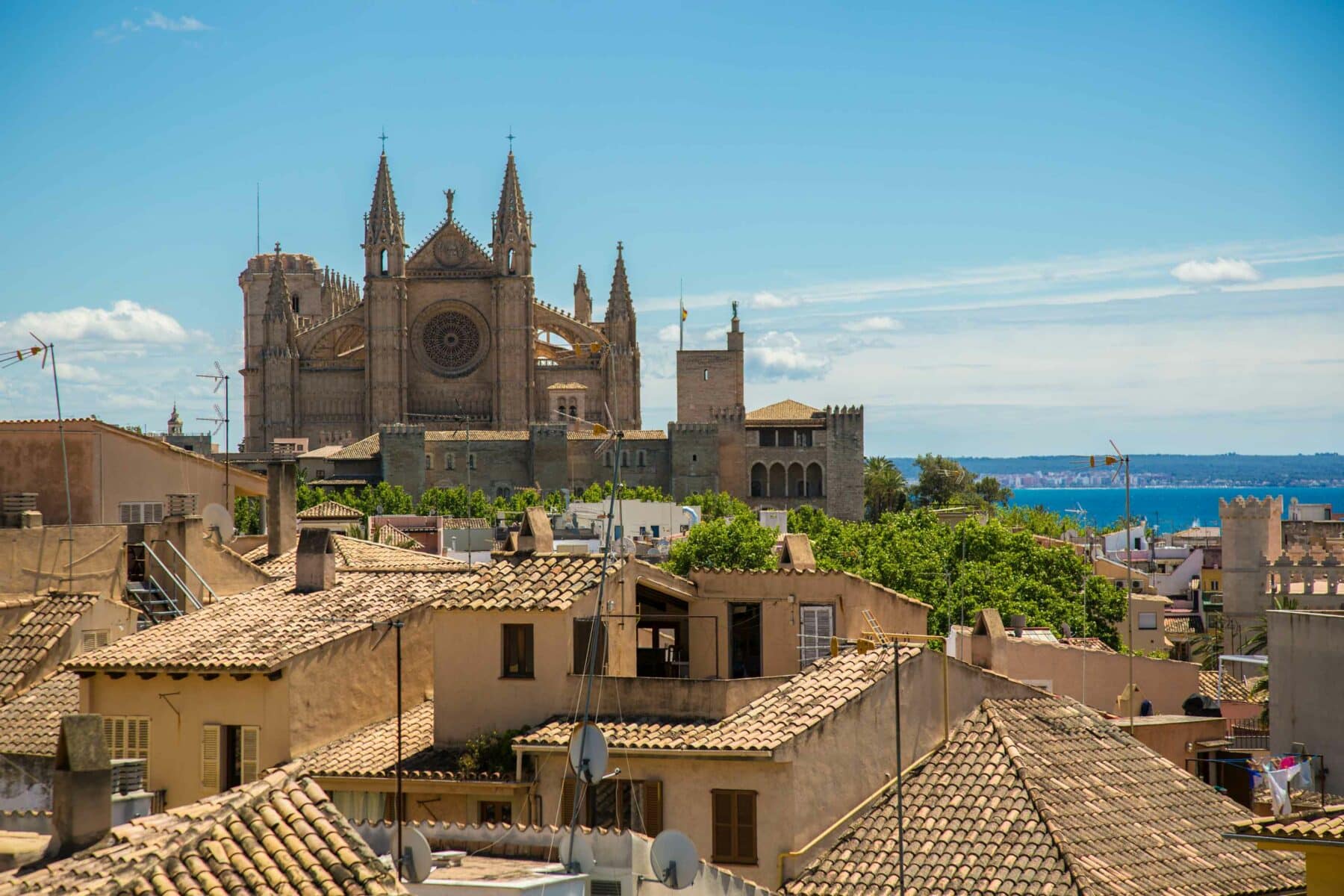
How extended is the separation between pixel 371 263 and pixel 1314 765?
86.8 meters

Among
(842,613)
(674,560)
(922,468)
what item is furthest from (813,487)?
(842,613)

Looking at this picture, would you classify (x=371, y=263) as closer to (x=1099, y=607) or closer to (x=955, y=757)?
(x=1099, y=607)

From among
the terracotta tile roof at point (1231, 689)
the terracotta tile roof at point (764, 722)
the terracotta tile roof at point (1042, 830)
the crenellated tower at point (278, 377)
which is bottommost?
the terracotta tile roof at point (1231, 689)

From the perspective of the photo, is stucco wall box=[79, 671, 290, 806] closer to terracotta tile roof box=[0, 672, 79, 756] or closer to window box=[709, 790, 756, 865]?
terracotta tile roof box=[0, 672, 79, 756]

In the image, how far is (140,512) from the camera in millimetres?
21391

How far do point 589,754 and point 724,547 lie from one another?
40.3 metres

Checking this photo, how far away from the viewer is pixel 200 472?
23.3m

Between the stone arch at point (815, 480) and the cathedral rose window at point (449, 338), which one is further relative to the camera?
the cathedral rose window at point (449, 338)

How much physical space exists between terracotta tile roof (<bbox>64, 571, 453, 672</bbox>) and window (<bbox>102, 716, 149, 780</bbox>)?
0.41 metres

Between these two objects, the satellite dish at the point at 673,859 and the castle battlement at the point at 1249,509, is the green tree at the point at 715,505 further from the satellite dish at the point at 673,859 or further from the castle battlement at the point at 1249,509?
the satellite dish at the point at 673,859

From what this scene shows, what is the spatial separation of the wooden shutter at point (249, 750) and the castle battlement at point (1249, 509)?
42.9 meters

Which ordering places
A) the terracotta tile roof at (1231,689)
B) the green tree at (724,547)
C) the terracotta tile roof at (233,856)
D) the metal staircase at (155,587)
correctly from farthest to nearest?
the green tree at (724,547)
the terracotta tile roof at (1231,689)
the metal staircase at (155,587)
the terracotta tile roof at (233,856)

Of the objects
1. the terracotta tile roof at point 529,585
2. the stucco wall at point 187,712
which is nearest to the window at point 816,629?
the terracotta tile roof at point 529,585

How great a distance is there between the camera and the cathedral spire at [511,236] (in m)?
98.4
